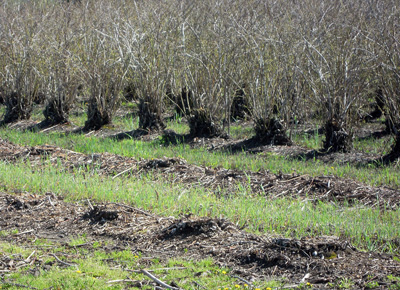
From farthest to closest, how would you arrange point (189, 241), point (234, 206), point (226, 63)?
point (226, 63)
point (234, 206)
point (189, 241)

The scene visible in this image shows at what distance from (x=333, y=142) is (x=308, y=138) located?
1.54 meters

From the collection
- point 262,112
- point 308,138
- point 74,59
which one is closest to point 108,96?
point 74,59

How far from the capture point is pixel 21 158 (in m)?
9.55

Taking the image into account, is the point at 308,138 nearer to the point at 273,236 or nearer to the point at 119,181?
the point at 119,181

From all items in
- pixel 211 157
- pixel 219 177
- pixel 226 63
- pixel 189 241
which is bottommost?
pixel 211 157

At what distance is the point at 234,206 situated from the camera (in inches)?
258

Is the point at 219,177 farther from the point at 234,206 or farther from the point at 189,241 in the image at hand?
the point at 189,241

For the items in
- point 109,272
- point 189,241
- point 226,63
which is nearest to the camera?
point 109,272

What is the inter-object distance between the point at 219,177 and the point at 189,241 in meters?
2.82

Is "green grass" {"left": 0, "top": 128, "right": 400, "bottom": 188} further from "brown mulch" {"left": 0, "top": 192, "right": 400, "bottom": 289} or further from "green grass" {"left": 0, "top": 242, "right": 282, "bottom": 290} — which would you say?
"green grass" {"left": 0, "top": 242, "right": 282, "bottom": 290}

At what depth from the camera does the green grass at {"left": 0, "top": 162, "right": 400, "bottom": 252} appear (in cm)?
562

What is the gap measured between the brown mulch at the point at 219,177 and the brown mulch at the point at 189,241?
70.3 inches

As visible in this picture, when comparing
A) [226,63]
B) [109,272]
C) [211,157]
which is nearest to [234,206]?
[109,272]

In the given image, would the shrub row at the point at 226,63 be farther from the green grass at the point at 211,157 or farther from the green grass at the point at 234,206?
the green grass at the point at 234,206
